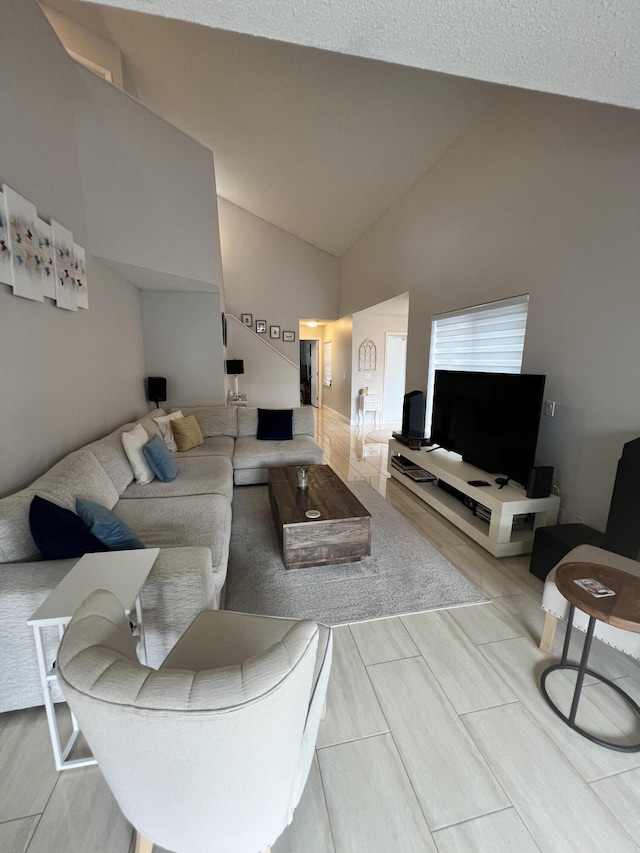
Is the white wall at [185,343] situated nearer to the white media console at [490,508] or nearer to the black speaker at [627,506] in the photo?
the white media console at [490,508]

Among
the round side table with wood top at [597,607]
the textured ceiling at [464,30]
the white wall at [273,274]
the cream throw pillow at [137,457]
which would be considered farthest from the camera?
the white wall at [273,274]

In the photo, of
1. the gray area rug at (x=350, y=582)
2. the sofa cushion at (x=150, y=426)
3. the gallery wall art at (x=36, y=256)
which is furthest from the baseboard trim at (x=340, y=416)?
the gallery wall art at (x=36, y=256)

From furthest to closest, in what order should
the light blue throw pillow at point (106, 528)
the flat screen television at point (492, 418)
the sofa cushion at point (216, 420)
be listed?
1. the sofa cushion at point (216, 420)
2. the flat screen television at point (492, 418)
3. the light blue throw pillow at point (106, 528)

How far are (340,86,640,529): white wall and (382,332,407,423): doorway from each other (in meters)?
3.74

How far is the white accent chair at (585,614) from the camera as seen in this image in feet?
4.83

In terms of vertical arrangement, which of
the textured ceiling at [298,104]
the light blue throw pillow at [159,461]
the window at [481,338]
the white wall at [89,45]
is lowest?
the light blue throw pillow at [159,461]

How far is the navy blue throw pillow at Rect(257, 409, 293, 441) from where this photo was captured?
13.7 ft

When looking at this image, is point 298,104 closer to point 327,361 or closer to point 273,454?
point 273,454

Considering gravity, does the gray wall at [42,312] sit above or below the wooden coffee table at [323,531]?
above

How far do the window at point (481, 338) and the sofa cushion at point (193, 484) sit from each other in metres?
2.62

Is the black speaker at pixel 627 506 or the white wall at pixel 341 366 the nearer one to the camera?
the black speaker at pixel 627 506

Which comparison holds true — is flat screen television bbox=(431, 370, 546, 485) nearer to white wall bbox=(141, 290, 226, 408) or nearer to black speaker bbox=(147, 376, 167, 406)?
white wall bbox=(141, 290, 226, 408)

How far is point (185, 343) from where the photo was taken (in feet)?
15.7

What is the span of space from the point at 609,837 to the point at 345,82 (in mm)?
4738
